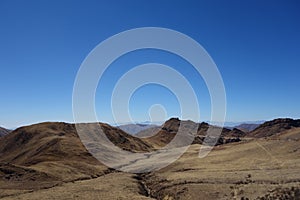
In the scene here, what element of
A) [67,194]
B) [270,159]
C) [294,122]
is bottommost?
[67,194]

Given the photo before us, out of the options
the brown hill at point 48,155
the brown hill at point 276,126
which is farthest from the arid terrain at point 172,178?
the brown hill at point 276,126

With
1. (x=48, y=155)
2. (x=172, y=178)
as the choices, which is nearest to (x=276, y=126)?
(x=48, y=155)

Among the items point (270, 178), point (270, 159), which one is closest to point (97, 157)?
A: point (270, 159)

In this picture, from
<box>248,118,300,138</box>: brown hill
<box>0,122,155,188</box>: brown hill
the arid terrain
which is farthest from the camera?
<box>248,118,300,138</box>: brown hill

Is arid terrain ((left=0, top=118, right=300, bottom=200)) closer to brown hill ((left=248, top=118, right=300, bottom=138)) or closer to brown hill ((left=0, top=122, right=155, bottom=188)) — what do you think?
brown hill ((left=0, top=122, right=155, bottom=188))

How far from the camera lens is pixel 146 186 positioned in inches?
1882

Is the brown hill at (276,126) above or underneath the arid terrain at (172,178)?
above

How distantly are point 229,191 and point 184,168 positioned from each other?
23.0 meters

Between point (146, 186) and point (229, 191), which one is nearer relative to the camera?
point (229, 191)

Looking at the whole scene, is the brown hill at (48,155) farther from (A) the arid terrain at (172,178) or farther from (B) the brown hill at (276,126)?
(B) the brown hill at (276,126)

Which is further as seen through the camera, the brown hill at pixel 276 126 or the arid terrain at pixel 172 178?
the brown hill at pixel 276 126

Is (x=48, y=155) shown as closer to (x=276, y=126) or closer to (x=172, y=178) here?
(x=172, y=178)

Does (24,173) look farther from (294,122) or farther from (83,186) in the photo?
(294,122)

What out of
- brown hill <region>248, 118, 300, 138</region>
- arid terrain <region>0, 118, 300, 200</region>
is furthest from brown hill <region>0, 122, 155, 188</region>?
brown hill <region>248, 118, 300, 138</region>
